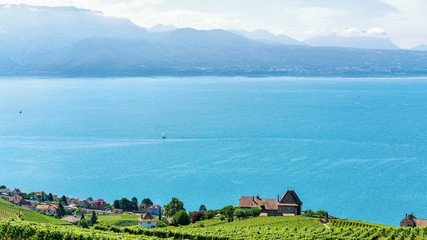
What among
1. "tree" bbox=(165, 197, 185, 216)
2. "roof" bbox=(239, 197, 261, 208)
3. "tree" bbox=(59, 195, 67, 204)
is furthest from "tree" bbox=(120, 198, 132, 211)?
"roof" bbox=(239, 197, 261, 208)

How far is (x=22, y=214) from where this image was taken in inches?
2060

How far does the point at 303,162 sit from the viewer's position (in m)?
76.2

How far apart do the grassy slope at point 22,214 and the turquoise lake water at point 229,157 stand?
11.0 metres

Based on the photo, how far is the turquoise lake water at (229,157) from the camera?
2494 inches

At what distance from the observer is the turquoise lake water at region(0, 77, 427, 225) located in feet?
208

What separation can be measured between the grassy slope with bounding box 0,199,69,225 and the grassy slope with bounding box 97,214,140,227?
4.91 m

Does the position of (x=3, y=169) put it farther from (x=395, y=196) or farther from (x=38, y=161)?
(x=395, y=196)

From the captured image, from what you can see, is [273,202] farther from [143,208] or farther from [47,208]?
[47,208]

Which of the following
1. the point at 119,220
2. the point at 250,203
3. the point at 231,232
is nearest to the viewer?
the point at 231,232

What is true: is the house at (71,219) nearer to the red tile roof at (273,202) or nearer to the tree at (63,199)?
the tree at (63,199)

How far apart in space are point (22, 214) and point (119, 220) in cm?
1247

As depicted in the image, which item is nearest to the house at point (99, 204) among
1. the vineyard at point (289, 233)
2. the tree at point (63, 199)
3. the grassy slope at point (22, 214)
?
the tree at point (63, 199)

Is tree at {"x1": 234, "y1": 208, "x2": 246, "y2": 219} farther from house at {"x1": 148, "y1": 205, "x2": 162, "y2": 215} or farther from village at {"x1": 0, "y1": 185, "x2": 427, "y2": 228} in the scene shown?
house at {"x1": 148, "y1": 205, "x2": 162, "y2": 215}

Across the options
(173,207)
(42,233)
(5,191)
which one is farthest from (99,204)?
(42,233)
